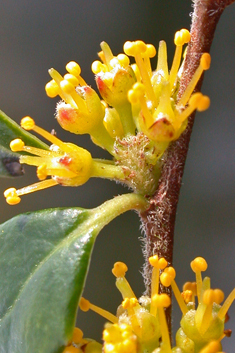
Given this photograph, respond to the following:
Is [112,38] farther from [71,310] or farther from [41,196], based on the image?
[71,310]

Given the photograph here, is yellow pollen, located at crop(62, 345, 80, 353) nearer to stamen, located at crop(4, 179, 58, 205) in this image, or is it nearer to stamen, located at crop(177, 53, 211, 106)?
stamen, located at crop(4, 179, 58, 205)

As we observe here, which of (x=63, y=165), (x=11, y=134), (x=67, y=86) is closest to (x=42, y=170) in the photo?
(x=63, y=165)

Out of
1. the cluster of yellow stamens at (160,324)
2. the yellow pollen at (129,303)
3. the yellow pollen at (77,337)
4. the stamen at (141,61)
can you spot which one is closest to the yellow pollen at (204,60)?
the stamen at (141,61)

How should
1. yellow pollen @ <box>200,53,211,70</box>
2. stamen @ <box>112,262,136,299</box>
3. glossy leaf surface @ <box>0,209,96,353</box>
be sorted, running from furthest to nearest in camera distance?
stamen @ <box>112,262,136,299</box> → yellow pollen @ <box>200,53,211,70</box> → glossy leaf surface @ <box>0,209,96,353</box>

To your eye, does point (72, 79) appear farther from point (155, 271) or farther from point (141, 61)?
point (155, 271)

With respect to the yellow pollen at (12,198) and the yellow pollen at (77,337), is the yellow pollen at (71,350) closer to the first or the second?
the yellow pollen at (77,337)

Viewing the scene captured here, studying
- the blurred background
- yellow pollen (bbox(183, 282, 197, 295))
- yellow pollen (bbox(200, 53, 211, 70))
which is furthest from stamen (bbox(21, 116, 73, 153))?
the blurred background

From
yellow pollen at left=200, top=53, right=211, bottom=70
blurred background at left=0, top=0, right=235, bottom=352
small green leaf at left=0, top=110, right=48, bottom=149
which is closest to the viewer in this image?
yellow pollen at left=200, top=53, right=211, bottom=70
